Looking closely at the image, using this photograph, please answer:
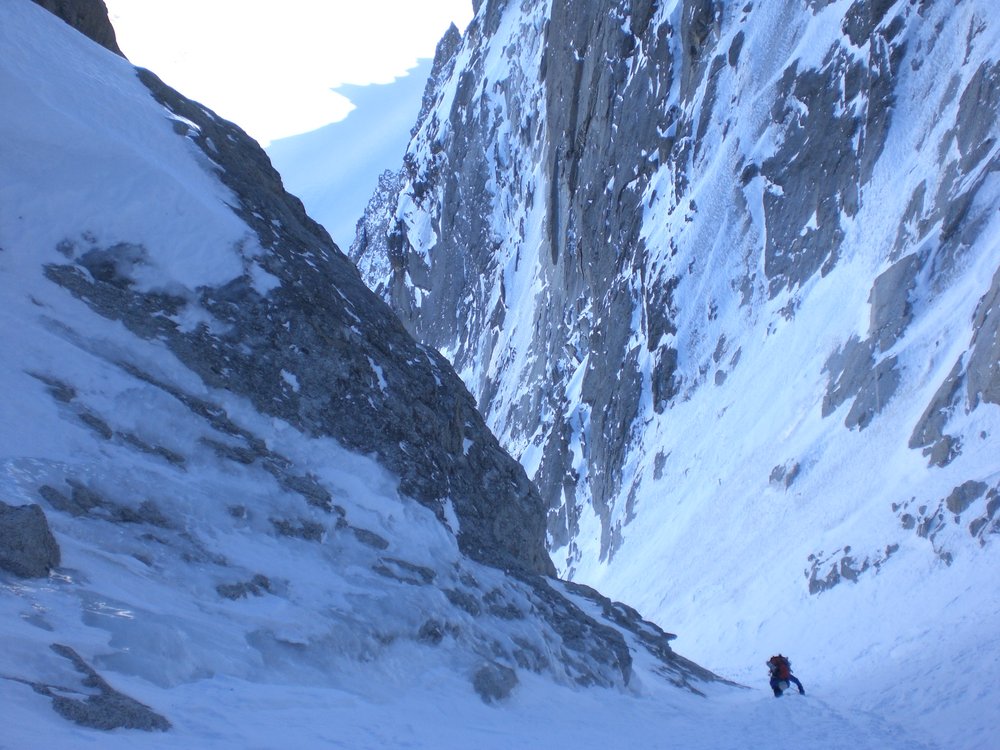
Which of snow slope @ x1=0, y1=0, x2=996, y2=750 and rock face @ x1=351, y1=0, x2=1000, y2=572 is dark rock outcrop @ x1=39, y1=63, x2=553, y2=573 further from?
rock face @ x1=351, y1=0, x2=1000, y2=572

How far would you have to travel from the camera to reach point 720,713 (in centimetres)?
1199

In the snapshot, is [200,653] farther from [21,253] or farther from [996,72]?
[996,72]

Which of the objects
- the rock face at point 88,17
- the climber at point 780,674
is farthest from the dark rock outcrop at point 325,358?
the climber at point 780,674

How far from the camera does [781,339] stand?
29406 mm

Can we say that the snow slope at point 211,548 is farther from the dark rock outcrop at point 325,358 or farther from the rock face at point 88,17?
the rock face at point 88,17

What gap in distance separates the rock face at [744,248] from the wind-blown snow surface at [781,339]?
90 mm

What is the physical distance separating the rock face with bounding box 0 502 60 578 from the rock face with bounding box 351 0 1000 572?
1528 cm

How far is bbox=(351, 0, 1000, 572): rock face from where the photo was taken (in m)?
23.4

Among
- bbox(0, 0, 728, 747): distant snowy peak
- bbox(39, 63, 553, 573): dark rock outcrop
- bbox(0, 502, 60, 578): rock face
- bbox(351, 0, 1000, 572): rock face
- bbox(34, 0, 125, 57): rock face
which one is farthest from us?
bbox(351, 0, 1000, 572): rock face

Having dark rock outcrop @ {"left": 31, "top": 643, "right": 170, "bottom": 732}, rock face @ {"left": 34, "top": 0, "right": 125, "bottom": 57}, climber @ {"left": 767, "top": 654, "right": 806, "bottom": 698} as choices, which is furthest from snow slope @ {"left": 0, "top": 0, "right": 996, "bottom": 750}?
rock face @ {"left": 34, "top": 0, "right": 125, "bottom": 57}

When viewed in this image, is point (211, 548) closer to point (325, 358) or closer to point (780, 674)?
point (325, 358)

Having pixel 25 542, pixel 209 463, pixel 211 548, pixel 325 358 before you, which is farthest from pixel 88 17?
pixel 25 542

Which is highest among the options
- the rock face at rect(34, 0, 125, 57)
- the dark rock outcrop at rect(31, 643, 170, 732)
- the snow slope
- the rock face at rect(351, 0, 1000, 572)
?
the rock face at rect(351, 0, 1000, 572)

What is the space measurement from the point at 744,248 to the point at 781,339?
14.7 ft
